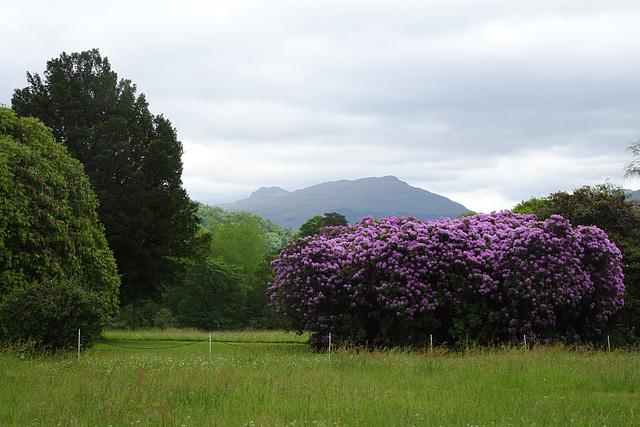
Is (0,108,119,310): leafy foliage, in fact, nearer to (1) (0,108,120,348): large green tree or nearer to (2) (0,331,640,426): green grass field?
(1) (0,108,120,348): large green tree

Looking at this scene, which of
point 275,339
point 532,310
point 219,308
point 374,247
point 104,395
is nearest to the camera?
point 104,395

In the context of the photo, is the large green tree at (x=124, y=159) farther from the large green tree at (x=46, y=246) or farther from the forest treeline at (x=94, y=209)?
the large green tree at (x=46, y=246)

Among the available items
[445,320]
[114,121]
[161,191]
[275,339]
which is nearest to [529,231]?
[445,320]

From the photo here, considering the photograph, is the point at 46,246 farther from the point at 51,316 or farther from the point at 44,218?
the point at 51,316

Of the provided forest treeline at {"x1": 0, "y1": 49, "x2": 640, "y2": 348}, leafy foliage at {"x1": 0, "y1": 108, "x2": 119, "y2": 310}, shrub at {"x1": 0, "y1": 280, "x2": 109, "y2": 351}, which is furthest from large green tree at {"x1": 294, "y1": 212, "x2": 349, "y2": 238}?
shrub at {"x1": 0, "y1": 280, "x2": 109, "y2": 351}

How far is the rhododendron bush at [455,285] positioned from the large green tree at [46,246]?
284 inches

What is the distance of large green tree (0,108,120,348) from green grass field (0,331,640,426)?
1.91 metres

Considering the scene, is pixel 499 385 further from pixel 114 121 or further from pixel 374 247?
pixel 114 121

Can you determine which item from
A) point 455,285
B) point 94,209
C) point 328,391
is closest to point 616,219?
point 455,285

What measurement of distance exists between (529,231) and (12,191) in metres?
18.1

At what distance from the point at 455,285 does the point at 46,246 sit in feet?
47.7

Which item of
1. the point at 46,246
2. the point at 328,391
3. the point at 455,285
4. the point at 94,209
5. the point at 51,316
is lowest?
the point at 328,391

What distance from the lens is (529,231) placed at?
70.0 feet

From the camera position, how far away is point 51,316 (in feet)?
59.3
